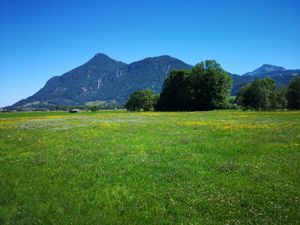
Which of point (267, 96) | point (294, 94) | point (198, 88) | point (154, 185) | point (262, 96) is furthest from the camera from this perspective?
point (267, 96)

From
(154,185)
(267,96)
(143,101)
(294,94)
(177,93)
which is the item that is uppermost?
(177,93)

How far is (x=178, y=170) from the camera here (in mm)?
15250

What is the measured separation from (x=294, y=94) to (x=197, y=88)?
129 ft

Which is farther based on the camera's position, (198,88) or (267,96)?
(267,96)

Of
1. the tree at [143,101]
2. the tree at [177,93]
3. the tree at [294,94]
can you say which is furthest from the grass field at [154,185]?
the tree at [143,101]

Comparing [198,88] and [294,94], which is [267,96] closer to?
[294,94]

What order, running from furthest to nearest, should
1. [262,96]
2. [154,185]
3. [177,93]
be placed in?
1. [262,96]
2. [177,93]
3. [154,185]

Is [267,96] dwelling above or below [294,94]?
below

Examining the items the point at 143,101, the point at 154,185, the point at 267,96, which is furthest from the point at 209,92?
the point at 154,185

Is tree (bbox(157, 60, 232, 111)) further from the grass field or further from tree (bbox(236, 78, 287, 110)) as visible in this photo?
the grass field

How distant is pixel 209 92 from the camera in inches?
4316

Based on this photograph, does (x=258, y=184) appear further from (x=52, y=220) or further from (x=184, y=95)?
(x=184, y=95)

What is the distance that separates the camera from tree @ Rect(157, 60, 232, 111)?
109 m

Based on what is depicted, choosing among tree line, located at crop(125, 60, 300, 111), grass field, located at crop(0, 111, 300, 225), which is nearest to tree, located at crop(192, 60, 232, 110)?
tree line, located at crop(125, 60, 300, 111)
